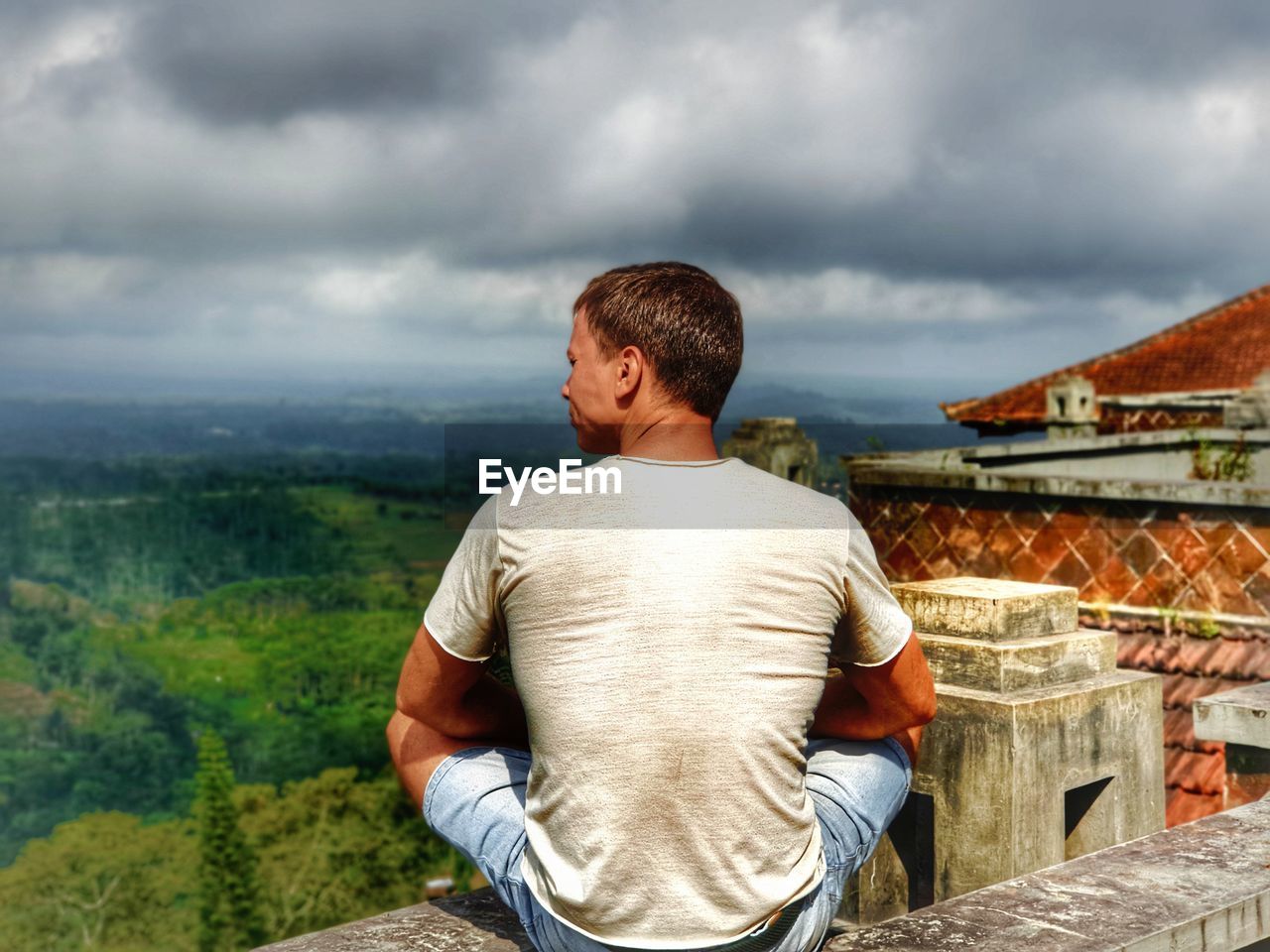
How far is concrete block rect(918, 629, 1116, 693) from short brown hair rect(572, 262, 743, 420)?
1080mm

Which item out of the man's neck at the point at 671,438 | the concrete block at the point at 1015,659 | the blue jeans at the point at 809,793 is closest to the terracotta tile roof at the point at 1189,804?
the concrete block at the point at 1015,659

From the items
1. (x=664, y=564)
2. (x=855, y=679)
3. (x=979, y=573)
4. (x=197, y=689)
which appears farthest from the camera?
(x=197, y=689)

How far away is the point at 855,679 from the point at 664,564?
52 cm

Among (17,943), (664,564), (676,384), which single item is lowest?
(17,943)

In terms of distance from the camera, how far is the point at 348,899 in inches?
1949

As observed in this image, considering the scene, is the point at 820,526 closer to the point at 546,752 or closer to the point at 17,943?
the point at 546,752

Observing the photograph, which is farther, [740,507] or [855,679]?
[855,679]

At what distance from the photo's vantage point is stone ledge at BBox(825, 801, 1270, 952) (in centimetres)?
218

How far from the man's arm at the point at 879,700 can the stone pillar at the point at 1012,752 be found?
421 millimetres

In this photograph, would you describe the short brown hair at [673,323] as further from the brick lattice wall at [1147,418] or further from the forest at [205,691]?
the forest at [205,691]

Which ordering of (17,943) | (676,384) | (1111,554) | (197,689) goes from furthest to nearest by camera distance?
(197,689) → (17,943) → (1111,554) → (676,384)

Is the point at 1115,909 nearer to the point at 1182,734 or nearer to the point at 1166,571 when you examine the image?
the point at 1182,734

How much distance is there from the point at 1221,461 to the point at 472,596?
845 cm

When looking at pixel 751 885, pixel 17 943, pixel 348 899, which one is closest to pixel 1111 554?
pixel 751 885
